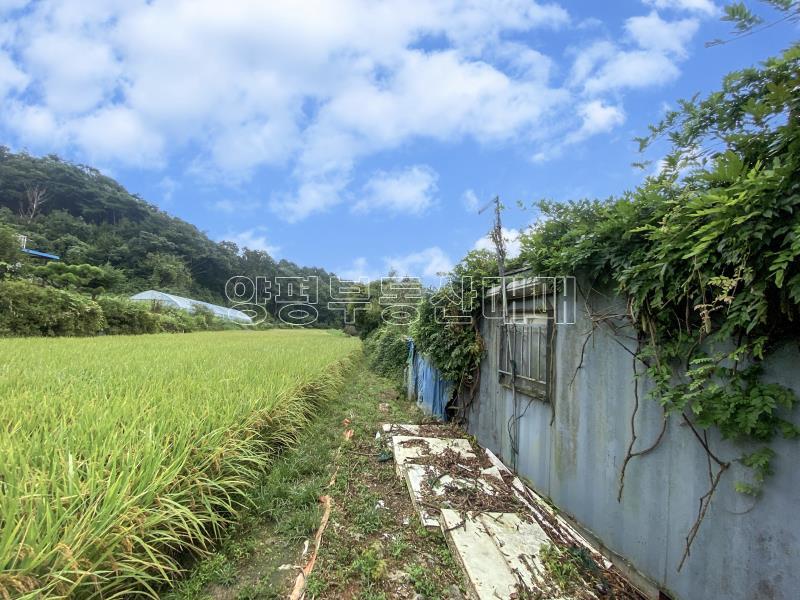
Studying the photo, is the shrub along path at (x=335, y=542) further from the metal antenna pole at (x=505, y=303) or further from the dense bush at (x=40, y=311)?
the dense bush at (x=40, y=311)

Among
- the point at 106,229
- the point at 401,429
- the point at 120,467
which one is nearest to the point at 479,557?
the point at 120,467

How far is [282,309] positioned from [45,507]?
4526 centimetres

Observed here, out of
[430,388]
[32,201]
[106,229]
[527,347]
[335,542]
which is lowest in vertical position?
[335,542]

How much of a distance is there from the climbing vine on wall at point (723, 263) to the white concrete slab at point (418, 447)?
7.55 feet

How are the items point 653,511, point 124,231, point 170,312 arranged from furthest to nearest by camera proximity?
point 124,231 < point 170,312 < point 653,511

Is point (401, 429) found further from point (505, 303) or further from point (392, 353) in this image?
point (392, 353)

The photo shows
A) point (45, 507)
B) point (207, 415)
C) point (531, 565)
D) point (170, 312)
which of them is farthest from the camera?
point (170, 312)

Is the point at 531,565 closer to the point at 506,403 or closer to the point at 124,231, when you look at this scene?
the point at 506,403

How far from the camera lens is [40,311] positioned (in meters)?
11.4

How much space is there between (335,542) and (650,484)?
2095 millimetres

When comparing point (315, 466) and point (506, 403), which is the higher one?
point (506, 403)

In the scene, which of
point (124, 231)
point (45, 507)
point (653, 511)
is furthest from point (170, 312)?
point (653, 511)

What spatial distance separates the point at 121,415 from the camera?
9.74 feet

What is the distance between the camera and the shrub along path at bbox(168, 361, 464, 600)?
2.12m
